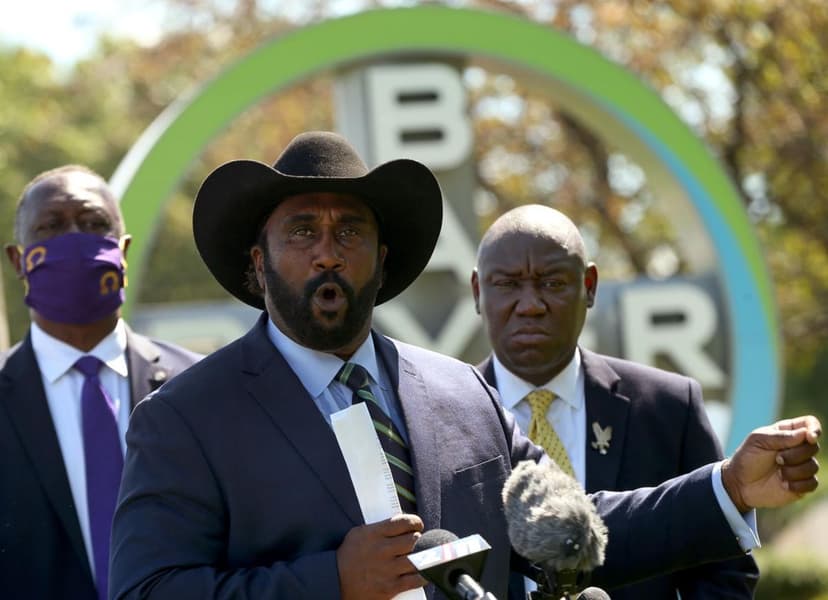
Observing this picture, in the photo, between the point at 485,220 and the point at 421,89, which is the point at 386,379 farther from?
the point at 485,220

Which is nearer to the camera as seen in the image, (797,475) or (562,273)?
(797,475)

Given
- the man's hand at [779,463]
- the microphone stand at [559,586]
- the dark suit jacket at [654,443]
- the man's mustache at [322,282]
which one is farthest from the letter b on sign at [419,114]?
the microphone stand at [559,586]

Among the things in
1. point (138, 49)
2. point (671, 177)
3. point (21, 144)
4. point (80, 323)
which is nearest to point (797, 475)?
point (80, 323)

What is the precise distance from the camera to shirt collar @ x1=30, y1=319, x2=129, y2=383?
5316mm

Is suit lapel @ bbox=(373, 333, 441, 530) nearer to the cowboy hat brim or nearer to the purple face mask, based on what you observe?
the cowboy hat brim

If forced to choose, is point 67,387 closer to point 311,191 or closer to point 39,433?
point 39,433

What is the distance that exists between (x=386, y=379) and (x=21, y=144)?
26452 millimetres

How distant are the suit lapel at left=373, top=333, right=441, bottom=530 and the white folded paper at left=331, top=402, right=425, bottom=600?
10 cm

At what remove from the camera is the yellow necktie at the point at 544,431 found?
15.7ft

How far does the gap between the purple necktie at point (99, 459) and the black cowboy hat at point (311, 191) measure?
1.41 meters

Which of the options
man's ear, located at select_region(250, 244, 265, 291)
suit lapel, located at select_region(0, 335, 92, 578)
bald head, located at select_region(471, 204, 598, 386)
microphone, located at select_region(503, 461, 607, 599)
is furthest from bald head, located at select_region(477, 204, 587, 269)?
microphone, located at select_region(503, 461, 607, 599)

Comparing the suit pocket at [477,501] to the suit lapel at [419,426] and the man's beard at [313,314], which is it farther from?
the man's beard at [313,314]

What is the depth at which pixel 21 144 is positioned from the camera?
28.8 m

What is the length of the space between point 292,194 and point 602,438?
1670 millimetres
